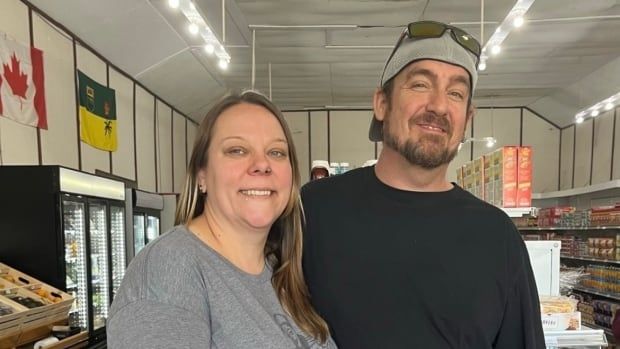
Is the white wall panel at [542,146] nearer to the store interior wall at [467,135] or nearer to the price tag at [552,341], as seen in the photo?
the store interior wall at [467,135]

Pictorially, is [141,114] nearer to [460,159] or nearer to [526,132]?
[460,159]

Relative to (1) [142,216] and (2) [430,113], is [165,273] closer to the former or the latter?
(2) [430,113]

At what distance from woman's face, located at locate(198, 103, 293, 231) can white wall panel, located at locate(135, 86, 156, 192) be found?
6390 mm

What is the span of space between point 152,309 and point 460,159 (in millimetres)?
11202

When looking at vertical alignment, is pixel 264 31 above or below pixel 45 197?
above

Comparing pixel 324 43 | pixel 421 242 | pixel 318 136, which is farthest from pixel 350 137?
pixel 421 242

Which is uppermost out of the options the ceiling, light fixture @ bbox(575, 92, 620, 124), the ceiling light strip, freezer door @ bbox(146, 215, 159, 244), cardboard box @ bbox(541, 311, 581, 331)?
the ceiling

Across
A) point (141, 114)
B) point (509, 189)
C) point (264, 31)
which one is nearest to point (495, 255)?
point (509, 189)

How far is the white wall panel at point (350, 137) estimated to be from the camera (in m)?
11.4

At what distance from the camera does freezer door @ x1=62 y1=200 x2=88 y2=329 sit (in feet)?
12.2

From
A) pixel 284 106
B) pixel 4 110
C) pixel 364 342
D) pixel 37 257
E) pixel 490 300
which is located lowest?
pixel 37 257

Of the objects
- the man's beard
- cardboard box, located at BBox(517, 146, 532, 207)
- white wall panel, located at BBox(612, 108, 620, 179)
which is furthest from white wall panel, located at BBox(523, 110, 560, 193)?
the man's beard

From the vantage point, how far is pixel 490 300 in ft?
4.49

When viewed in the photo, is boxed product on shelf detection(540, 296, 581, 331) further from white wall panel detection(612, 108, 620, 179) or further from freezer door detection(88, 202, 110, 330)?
white wall panel detection(612, 108, 620, 179)
